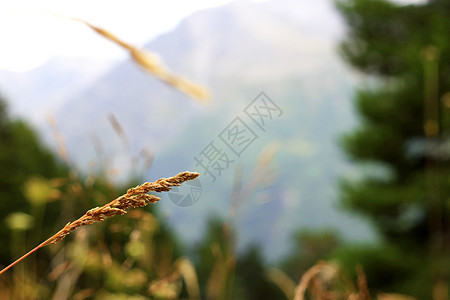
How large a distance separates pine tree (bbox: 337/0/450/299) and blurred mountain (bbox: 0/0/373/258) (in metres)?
67.5

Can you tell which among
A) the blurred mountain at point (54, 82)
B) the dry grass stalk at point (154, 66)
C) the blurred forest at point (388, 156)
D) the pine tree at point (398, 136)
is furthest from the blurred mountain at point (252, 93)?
the dry grass stalk at point (154, 66)

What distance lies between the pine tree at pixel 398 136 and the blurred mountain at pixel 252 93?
67534mm

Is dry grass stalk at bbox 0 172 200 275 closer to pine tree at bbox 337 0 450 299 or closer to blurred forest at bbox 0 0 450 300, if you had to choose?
blurred forest at bbox 0 0 450 300

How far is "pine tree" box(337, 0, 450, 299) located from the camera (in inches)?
522

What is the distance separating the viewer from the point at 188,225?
3703 inches

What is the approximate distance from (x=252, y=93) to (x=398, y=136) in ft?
238

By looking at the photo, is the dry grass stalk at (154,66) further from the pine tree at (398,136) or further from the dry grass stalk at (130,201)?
the pine tree at (398,136)

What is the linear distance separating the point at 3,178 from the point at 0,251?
2534mm

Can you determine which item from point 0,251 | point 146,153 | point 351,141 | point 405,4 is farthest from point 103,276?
point 405,4

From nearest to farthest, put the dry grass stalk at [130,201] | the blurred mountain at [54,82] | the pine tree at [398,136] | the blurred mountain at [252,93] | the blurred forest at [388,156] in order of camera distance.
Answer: the dry grass stalk at [130,201]
the blurred forest at [388,156]
the pine tree at [398,136]
the blurred mountain at [54,82]
the blurred mountain at [252,93]

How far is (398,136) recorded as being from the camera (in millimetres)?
15070

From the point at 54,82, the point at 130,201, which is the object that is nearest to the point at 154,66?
the point at 130,201

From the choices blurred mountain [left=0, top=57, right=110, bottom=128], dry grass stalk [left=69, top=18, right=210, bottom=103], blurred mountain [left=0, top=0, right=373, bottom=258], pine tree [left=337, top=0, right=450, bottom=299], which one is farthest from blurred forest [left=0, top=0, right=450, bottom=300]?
blurred mountain [left=0, top=0, right=373, bottom=258]

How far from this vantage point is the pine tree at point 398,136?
43.5ft
